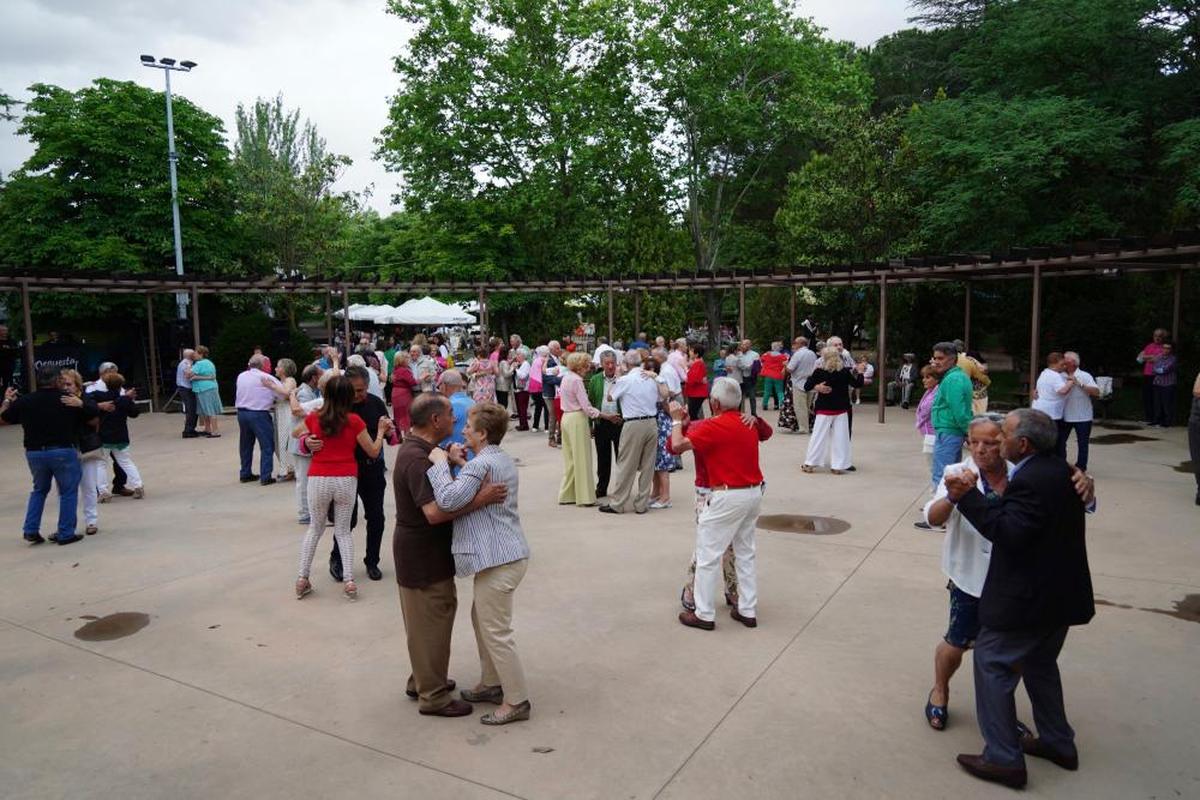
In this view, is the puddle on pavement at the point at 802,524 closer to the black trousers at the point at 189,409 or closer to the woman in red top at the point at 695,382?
the woman in red top at the point at 695,382

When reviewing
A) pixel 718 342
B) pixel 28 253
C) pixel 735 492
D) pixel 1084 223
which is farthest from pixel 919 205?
pixel 28 253

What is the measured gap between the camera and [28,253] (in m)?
24.4

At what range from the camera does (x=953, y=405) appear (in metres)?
7.50

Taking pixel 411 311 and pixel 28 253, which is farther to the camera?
pixel 411 311

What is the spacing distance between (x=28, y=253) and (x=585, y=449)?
921 inches

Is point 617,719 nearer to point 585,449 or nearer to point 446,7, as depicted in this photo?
point 585,449

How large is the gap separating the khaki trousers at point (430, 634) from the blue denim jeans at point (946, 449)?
5283 mm

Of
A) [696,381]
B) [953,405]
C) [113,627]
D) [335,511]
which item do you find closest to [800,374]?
[696,381]

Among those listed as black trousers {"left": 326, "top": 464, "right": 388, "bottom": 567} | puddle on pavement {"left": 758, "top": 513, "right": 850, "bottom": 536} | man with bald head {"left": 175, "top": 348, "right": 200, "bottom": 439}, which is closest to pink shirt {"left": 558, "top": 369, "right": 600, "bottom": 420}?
puddle on pavement {"left": 758, "top": 513, "right": 850, "bottom": 536}

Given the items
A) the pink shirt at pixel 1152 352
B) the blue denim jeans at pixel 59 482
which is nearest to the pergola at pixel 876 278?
the pink shirt at pixel 1152 352

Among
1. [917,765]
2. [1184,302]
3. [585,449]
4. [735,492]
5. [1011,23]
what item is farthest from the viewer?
[1011,23]

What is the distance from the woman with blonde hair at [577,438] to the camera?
29.8 ft

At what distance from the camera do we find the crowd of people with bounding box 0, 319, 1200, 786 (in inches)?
133

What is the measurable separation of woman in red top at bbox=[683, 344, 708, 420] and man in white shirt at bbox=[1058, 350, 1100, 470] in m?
5.02
